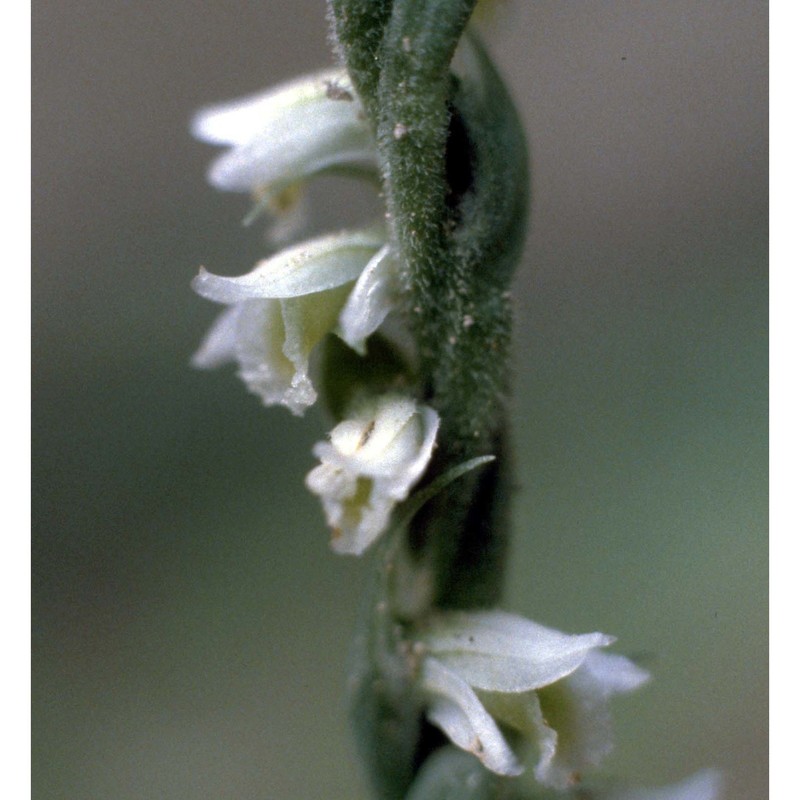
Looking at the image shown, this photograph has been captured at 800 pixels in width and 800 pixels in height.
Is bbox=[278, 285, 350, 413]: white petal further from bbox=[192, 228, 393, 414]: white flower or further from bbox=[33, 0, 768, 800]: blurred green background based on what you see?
bbox=[33, 0, 768, 800]: blurred green background

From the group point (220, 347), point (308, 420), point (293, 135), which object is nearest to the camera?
point (293, 135)

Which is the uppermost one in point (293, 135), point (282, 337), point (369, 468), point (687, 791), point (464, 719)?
point (293, 135)

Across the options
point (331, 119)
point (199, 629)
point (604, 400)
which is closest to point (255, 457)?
point (199, 629)

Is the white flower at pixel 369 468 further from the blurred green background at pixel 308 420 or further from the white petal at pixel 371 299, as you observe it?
the blurred green background at pixel 308 420

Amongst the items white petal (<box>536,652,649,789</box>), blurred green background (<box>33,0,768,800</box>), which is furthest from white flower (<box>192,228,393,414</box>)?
blurred green background (<box>33,0,768,800</box>)

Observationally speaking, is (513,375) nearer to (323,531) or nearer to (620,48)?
(323,531)

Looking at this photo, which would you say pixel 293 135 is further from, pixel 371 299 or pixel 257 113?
Answer: pixel 371 299

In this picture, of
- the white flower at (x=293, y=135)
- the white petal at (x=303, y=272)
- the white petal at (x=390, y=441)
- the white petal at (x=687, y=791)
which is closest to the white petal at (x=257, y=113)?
the white flower at (x=293, y=135)

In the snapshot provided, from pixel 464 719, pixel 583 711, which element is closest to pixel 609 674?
pixel 583 711
